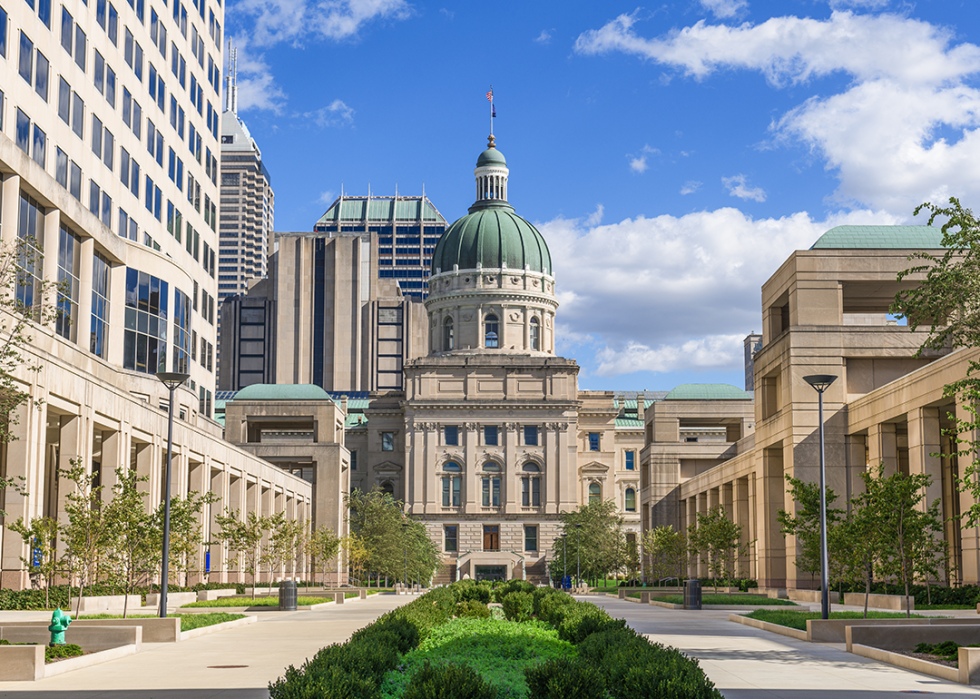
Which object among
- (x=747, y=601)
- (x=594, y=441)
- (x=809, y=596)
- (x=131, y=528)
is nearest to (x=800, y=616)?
(x=809, y=596)

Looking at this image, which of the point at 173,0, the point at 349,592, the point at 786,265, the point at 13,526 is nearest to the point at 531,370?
the point at 349,592

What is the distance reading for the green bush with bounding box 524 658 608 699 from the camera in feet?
39.1

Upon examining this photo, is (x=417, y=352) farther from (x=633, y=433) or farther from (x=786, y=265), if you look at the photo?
(x=786, y=265)

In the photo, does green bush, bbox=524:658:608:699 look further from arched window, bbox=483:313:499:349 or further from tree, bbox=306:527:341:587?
arched window, bbox=483:313:499:349

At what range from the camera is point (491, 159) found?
143m

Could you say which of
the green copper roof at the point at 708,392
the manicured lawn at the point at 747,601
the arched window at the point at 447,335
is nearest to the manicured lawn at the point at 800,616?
the manicured lawn at the point at 747,601

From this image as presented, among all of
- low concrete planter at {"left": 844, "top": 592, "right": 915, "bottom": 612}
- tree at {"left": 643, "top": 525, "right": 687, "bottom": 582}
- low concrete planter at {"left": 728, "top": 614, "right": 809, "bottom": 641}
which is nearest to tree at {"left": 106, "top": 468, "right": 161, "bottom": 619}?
low concrete planter at {"left": 728, "top": 614, "right": 809, "bottom": 641}

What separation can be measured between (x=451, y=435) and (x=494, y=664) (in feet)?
347

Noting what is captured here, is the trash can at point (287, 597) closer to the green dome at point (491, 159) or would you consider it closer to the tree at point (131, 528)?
the tree at point (131, 528)

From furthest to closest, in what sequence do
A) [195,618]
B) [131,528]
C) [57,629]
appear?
[195,618] < [131,528] < [57,629]

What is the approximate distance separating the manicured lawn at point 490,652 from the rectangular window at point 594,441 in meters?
112

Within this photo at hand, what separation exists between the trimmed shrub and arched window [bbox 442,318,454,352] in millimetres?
100901

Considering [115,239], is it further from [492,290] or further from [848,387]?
[492,290]

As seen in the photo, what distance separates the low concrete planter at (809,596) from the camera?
149 feet
